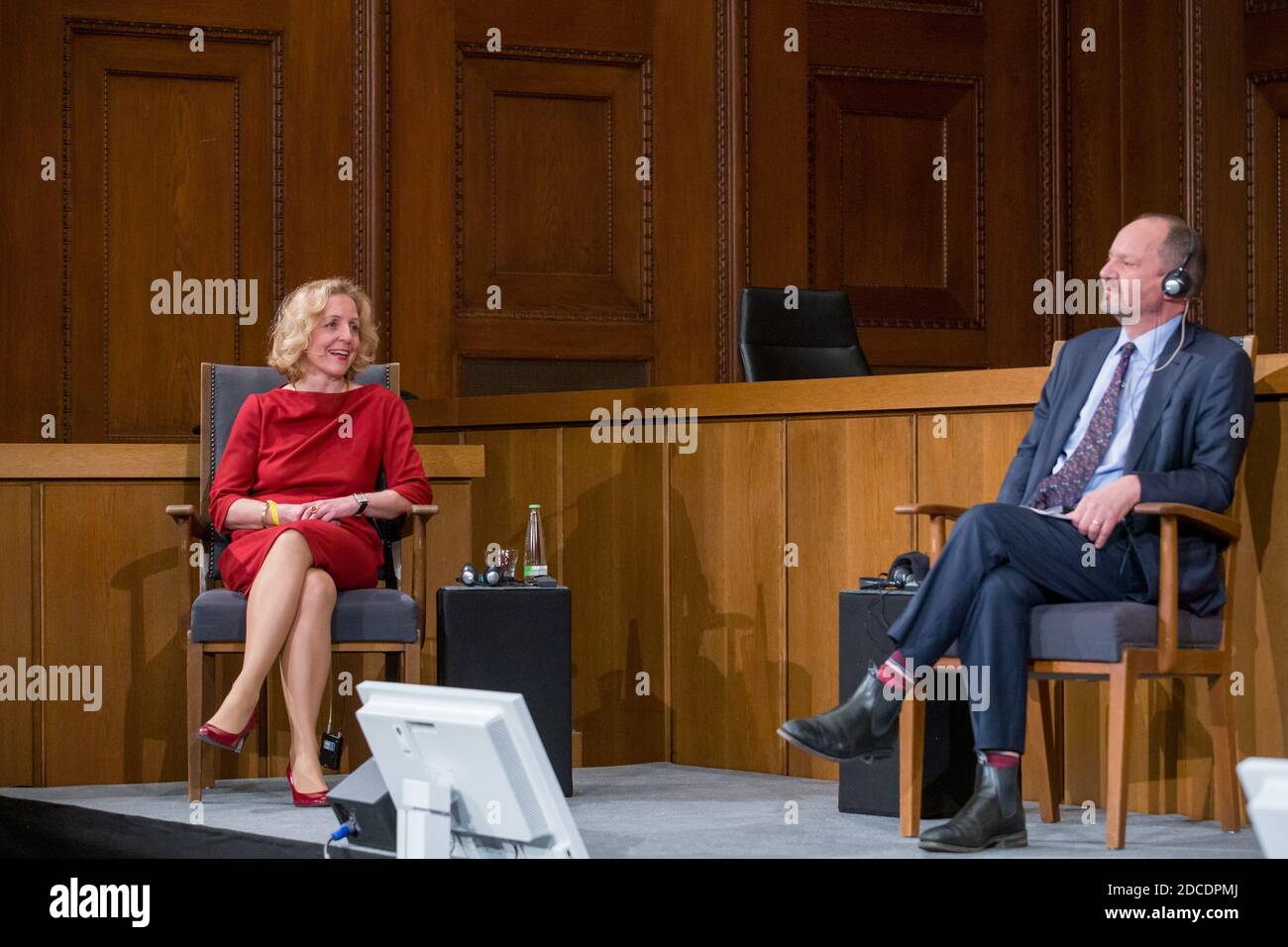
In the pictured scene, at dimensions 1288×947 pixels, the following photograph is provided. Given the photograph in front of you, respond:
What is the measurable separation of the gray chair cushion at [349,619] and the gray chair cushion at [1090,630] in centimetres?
144

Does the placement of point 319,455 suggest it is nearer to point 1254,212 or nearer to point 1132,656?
point 1132,656

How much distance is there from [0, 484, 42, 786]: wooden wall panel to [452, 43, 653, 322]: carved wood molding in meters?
2.27

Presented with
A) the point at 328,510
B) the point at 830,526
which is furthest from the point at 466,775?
the point at 830,526

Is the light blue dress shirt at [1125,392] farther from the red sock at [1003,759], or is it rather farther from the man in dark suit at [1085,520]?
the red sock at [1003,759]

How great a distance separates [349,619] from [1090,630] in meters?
1.67

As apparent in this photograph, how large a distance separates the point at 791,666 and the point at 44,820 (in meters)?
1.90

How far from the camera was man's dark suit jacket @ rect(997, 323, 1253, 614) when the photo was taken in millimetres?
3457

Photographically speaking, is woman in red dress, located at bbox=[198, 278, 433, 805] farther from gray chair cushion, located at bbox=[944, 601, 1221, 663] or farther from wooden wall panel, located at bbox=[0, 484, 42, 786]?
gray chair cushion, located at bbox=[944, 601, 1221, 663]

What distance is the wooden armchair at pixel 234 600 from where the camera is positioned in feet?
13.0

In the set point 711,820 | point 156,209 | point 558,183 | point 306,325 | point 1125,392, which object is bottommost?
point 711,820

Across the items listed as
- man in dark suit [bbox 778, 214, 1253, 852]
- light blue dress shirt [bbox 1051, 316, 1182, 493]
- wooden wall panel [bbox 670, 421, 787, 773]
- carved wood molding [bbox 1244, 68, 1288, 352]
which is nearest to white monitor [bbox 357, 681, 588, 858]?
man in dark suit [bbox 778, 214, 1253, 852]

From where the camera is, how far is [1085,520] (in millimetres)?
3439

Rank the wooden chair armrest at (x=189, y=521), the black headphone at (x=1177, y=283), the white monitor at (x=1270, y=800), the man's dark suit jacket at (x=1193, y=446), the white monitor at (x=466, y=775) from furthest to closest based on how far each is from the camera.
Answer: the wooden chair armrest at (x=189, y=521)
the black headphone at (x=1177, y=283)
the man's dark suit jacket at (x=1193, y=446)
the white monitor at (x=466, y=775)
the white monitor at (x=1270, y=800)

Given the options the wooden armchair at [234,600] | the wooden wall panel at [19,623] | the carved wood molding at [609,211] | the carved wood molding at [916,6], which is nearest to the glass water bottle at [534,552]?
the wooden armchair at [234,600]
